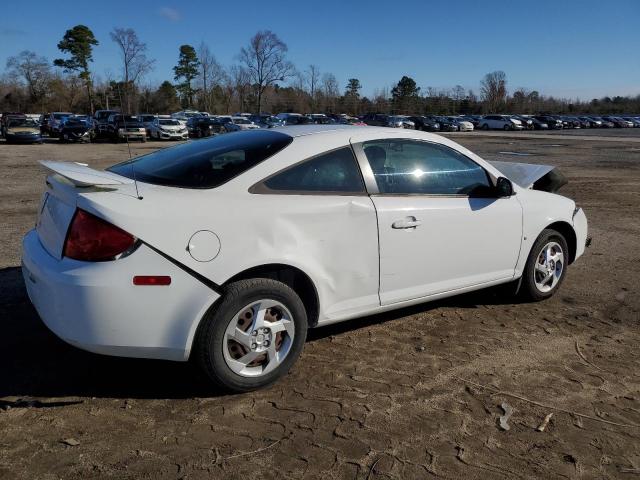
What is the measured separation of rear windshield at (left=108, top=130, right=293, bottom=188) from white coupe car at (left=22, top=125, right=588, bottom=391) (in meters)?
0.02

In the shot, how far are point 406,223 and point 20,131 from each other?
106 feet

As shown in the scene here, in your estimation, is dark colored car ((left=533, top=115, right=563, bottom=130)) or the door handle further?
dark colored car ((left=533, top=115, right=563, bottom=130))

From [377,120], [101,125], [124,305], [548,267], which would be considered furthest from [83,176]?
[377,120]

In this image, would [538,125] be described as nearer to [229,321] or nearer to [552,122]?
[552,122]

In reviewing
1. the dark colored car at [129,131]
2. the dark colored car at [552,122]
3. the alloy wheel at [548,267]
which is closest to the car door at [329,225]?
the alloy wheel at [548,267]

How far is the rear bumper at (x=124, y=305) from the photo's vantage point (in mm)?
2908

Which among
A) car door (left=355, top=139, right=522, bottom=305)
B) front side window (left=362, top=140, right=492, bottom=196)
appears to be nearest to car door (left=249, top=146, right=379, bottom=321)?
car door (left=355, top=139, right=522, bottom=305)

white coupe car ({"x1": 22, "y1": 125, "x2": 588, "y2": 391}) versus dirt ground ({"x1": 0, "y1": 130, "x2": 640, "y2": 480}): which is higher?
white coupe car ({"x1": 22, "y1": 125, "x2": 588, "y2": 391})

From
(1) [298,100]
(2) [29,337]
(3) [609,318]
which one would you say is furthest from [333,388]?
(1) [298,100]

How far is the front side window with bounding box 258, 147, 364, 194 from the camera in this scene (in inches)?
138

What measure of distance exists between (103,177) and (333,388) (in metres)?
1.92

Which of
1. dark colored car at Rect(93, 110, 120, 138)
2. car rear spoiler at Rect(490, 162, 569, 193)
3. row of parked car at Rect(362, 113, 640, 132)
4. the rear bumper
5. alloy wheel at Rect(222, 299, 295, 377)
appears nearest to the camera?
the rear bumper

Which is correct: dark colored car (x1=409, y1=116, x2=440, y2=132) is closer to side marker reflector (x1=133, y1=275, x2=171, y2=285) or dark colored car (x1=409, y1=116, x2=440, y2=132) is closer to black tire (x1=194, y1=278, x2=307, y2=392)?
black tire (x1=194, y1=278, x2=307, y2=392)

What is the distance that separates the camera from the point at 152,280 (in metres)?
2.97
